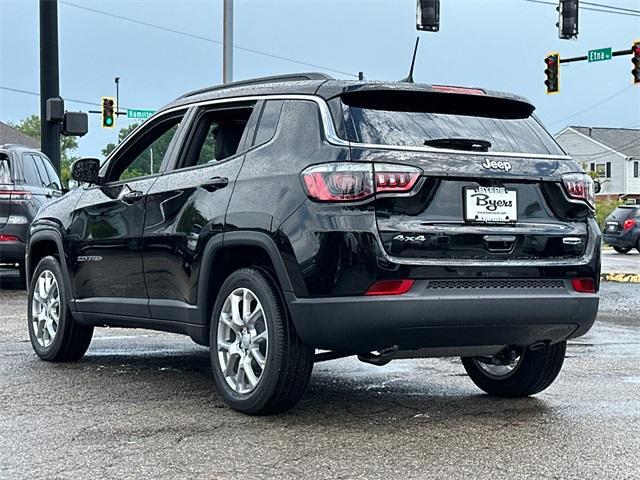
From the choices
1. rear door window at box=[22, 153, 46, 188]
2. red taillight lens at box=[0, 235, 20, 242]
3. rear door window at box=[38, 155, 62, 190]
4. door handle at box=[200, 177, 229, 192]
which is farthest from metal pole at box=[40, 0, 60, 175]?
door handle at box=[200, 177, 229, 192]

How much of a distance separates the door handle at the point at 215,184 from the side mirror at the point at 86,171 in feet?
4.87

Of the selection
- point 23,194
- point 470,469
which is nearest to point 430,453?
point 470,469

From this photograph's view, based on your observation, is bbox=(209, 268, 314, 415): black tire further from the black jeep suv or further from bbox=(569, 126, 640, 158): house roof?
bbox=(569, 126, 640, 158): house roof

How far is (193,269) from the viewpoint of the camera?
21.2ft

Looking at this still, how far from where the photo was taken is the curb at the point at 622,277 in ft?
64.8

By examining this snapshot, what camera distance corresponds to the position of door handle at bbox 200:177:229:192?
632cm

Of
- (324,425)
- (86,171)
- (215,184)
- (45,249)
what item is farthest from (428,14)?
(324,425)

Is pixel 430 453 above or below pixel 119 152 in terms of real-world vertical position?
below

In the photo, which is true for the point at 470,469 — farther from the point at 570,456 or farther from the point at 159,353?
the point at 159,353

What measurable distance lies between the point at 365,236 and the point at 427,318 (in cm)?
51

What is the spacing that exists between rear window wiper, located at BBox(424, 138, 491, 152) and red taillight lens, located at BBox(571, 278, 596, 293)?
84 centimetres

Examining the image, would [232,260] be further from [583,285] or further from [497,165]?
[583,285]

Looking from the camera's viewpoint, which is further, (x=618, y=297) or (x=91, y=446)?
(x=618, y=297)

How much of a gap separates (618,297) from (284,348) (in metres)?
11.0
